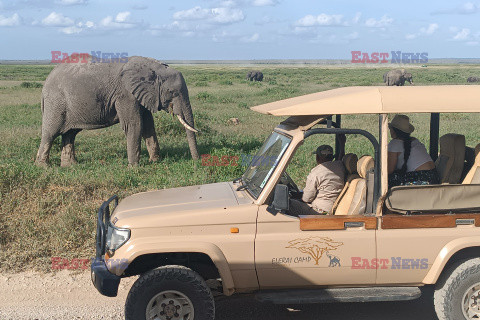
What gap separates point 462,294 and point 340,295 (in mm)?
913

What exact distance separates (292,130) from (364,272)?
4.13 feet

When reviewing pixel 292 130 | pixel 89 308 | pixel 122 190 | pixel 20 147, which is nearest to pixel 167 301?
pixel 89 308

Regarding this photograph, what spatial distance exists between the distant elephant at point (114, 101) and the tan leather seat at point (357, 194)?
7226 mm

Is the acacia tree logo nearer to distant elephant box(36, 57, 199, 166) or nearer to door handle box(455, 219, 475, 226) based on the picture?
door handle box(455, 219, 475, 226)

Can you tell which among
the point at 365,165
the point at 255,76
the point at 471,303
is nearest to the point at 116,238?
the point at 365,165

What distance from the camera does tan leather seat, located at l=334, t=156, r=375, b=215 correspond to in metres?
4.69

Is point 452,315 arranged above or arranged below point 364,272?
below

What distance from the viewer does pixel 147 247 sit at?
4328mm

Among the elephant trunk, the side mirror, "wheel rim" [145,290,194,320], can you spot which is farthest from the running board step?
the elephant trunk

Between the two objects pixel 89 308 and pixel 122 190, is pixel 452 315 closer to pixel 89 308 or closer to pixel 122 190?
pixel 89 308

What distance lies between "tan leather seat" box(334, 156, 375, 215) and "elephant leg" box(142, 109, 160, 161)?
7.80 meters

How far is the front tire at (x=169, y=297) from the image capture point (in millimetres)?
4336

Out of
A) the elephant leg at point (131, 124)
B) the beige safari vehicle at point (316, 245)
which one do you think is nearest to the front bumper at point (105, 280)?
the beige safari vehicle at point (316, 245)

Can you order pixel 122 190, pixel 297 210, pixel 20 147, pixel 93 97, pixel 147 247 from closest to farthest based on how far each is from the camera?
pixel 147 247, pixel 297 210, pixel 122 190, pixel 93 97, pixel 20 147
